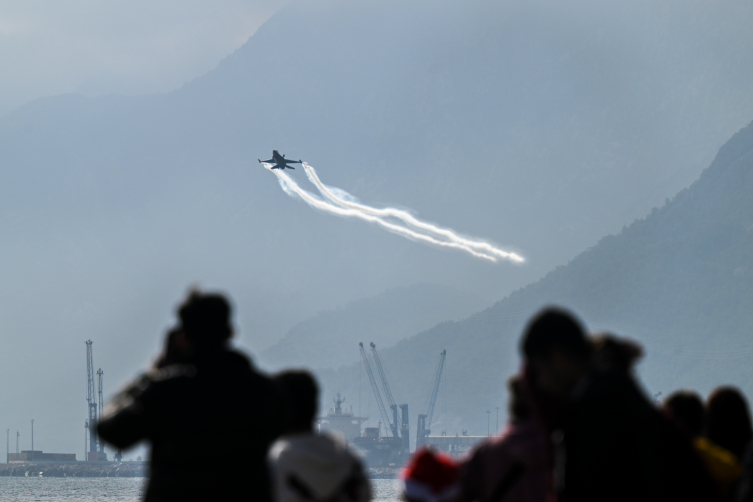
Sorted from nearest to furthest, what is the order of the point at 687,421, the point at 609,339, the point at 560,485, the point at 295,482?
the point at 560,485
the point at 609,339
the point at 295,482
the point at 687,421

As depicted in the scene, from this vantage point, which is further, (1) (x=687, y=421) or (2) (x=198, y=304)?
(1) (x=687, y=421)

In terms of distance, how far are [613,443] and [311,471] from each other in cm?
322

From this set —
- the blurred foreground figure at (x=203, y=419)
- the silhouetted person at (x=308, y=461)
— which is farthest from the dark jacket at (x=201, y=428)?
the silhouetted person at (x=308, y=461)

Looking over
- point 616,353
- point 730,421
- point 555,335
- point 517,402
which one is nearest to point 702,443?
point 730,421

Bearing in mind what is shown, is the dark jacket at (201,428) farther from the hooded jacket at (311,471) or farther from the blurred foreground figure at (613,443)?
the blurred foreground figure at (613,443)

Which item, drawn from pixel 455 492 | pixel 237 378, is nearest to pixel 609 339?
pixel 455 492

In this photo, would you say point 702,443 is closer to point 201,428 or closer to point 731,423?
point 731,423

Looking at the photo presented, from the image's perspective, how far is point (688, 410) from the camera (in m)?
12.0

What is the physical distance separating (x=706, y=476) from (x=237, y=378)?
3.74m

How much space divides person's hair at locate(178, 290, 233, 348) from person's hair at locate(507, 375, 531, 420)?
8.85ft

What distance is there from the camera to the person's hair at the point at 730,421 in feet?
36.7

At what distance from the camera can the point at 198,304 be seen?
905cm

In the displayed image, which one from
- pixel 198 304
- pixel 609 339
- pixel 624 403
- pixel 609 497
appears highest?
pixel 198 304

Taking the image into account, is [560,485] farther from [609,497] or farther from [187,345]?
[187,345]
